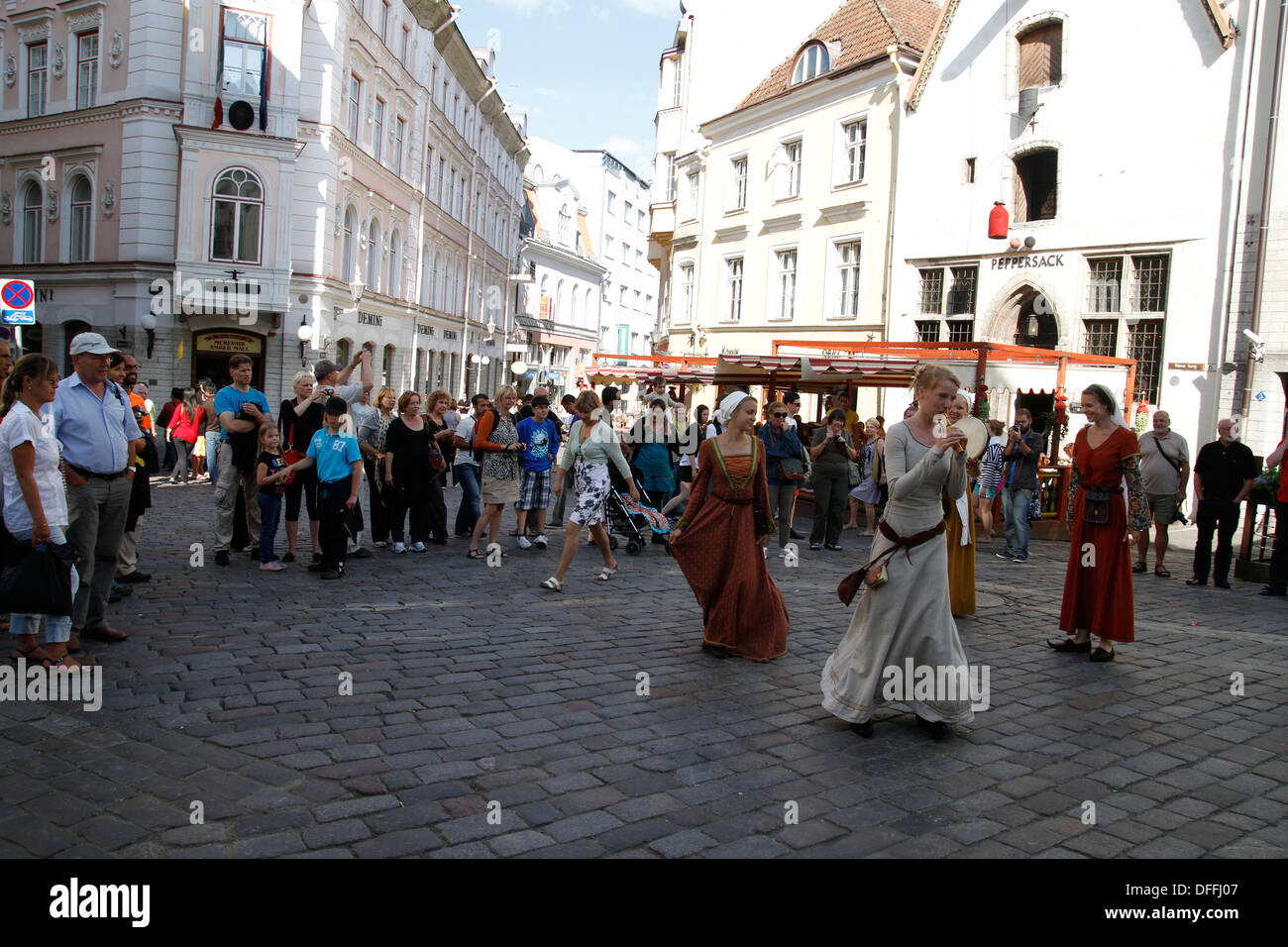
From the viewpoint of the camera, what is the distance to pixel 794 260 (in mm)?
28797

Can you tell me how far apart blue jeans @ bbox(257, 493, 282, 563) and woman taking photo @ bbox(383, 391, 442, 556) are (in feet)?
5.83

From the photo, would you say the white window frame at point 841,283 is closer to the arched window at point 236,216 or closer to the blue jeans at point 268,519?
the arched window at point 236,216

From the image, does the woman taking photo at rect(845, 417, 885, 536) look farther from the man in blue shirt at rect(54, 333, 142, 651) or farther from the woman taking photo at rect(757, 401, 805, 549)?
the man in blue shirt at rect(54, 333, 142, 651)

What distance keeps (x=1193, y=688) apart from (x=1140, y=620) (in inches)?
100

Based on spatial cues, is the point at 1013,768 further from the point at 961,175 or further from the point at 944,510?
the point at 961,175

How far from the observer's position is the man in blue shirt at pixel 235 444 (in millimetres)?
9342

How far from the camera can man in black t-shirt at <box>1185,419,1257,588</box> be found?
11.0 m

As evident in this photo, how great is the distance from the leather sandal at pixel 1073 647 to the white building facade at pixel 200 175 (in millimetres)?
21612

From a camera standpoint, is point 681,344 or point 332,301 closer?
point 332,301

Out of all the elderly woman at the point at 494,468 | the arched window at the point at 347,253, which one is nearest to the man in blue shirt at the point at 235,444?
the elderly woman at the point at 494,468

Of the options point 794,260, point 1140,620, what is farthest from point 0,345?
point 794,260

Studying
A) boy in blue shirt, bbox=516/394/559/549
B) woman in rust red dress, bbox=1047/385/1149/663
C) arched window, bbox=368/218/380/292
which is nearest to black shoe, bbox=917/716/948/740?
woman in rust red dress, bbox=1047/385/1149/663

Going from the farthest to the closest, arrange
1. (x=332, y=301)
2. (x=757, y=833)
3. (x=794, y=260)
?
1. (x=794, y=260)
2. (x=332, y=301)
3. (x=757, y=833)
